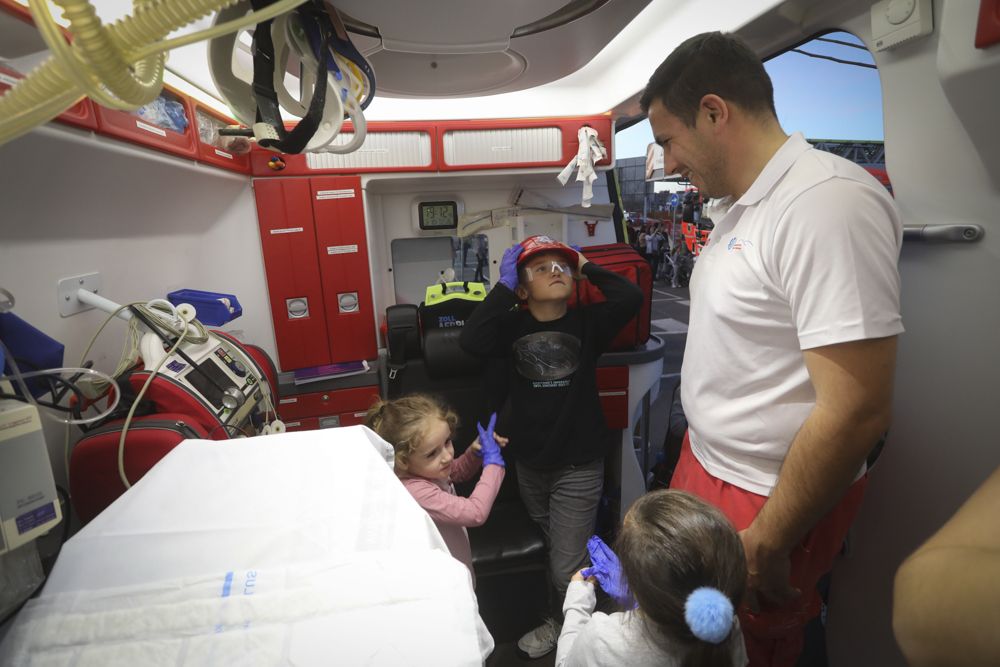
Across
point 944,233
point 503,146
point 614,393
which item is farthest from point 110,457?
point 503,146

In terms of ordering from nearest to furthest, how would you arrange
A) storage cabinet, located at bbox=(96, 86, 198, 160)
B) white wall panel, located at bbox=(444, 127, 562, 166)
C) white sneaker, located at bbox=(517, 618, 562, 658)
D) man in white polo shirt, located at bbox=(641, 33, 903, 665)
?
man in white polo shirt, located at bbox=(641, 33, 903, 665)
storage cabinet, located at bbox=(96, 86, 198, 160)
white sneaker, located at bbox=(517, 618, 562, 658)
white wall panel, located at bbox=(444, 127, 562, 166)

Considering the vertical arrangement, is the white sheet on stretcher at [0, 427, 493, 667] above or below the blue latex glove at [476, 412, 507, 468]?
above

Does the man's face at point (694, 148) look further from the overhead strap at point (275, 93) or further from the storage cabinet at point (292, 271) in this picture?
the storage cabinet at point (292, 271)

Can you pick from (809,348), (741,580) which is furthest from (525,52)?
(741,580)

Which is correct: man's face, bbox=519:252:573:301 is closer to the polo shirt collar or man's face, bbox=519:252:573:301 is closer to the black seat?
the black seat

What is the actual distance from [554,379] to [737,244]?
102 centimetres

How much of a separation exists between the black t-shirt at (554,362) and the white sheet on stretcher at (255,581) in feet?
4.09

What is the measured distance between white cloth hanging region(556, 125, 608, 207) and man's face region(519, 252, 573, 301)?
832 mm

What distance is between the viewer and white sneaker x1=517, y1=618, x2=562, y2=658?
1956 millimetres

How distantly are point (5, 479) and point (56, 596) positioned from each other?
0.52ft

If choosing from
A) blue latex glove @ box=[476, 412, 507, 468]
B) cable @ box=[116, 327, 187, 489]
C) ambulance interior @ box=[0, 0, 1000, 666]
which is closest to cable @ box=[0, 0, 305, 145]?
ambulance interior @ box=[0, 0, 1000, 666]

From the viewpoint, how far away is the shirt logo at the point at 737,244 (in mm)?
1046

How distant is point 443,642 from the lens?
498mm

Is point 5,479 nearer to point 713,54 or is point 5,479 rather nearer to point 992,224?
point 713,54
